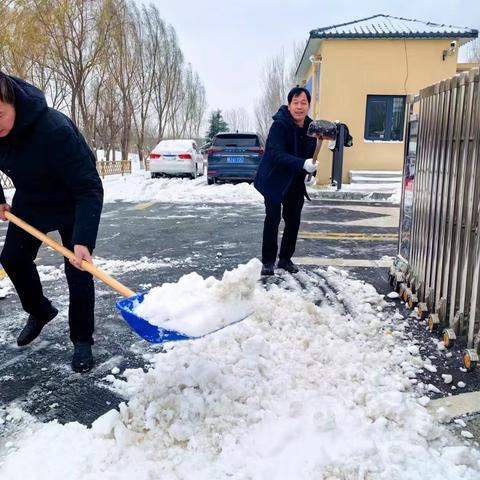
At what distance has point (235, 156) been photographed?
13.9 meters

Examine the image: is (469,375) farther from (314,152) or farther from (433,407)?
(314,152)

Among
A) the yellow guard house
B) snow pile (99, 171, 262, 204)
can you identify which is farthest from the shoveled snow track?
the yellow guard house

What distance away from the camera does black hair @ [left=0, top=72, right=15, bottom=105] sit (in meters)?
2.34

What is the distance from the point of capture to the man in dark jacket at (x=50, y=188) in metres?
2.47

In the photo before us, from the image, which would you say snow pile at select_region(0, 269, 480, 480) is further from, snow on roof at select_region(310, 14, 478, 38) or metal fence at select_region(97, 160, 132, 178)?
metal fence at select_region(97, 160, 132, 178)

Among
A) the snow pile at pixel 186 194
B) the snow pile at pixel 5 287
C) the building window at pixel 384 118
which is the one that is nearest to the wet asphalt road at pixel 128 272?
the snow pile at pixel 5 287

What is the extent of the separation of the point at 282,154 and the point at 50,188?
7.10ft

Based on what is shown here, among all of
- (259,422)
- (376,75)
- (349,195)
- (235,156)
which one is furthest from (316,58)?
(259,422)

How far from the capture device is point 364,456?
1898 mm

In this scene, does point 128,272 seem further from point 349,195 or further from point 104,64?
point 104,64

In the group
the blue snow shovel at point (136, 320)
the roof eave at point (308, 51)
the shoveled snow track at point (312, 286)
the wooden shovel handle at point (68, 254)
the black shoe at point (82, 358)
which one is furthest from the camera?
the roof eave at point (308, 51)

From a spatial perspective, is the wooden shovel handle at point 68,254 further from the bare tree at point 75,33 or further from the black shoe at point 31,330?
the bare tree at point 75,33

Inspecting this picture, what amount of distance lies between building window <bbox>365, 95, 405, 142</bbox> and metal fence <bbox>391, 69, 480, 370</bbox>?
11.2 m

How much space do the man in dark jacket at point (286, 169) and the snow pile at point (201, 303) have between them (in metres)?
1.96
